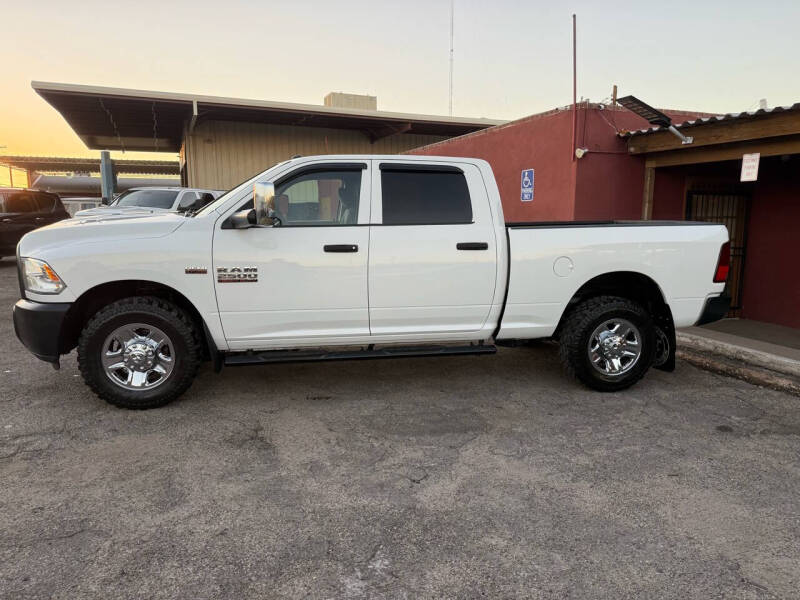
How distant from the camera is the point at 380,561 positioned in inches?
106

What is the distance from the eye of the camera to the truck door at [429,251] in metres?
4.75

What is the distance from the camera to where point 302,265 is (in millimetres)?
4590

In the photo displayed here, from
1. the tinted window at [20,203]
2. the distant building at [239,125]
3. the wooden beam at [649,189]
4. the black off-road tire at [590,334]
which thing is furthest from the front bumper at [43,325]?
the distant building at [239,125]

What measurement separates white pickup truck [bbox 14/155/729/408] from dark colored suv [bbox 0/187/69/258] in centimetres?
1156

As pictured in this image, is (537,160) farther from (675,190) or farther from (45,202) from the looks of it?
(45,202)

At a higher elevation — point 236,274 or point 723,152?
point 723,152

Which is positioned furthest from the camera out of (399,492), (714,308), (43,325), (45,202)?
(45,202)

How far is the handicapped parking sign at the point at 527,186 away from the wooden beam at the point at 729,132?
74.4 inches

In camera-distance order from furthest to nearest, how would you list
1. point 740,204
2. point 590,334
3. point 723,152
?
point 740,204, point 723,152, point 590,334

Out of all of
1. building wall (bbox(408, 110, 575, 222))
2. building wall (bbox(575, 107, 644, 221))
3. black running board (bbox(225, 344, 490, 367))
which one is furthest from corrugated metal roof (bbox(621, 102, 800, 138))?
black running board (bbox(225, 344, 490, 367))

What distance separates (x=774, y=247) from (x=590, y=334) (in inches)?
206

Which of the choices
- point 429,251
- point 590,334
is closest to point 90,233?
point 429,251

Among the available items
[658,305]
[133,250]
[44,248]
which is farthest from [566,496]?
[44,248]

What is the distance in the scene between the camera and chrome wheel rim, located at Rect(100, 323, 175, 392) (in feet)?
14.7
